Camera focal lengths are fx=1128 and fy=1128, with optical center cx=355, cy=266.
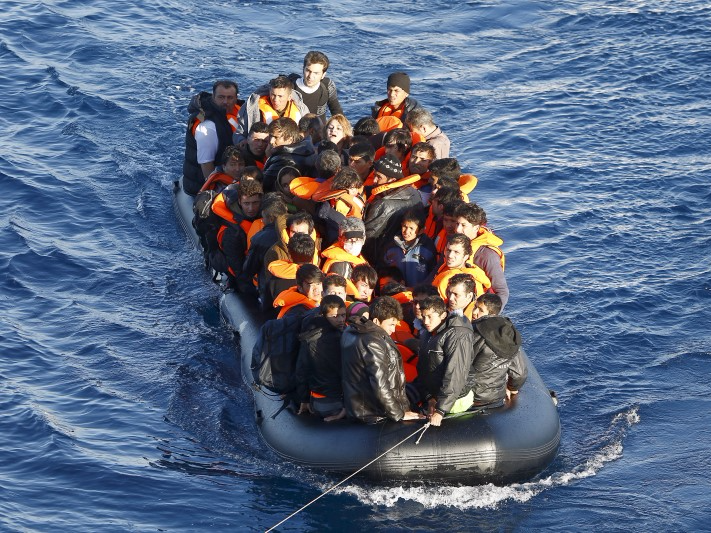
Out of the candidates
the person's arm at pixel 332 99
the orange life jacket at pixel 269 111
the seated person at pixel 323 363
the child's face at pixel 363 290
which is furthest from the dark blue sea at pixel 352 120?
the person's arm at pixel 332 99

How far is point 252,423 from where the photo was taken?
11.7 meters

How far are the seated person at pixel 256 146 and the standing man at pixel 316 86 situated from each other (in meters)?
1.31

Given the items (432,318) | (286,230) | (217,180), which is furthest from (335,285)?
(217,180)

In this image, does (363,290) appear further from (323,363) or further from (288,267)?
(288,267)

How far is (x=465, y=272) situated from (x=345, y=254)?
1203 mm

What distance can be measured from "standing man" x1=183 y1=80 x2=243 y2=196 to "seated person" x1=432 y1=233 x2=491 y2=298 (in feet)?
16.2

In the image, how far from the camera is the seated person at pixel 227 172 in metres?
13.2

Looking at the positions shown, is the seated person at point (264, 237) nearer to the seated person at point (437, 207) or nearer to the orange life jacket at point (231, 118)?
the seated person at point (437, 207)

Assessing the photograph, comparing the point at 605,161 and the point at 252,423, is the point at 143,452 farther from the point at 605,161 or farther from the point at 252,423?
the point at 605,161

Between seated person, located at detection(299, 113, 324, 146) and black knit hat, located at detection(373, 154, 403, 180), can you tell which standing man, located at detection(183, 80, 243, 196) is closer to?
seated person, located at detection(299, 113, 324, 146)

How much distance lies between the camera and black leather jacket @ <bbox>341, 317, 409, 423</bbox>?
956cm

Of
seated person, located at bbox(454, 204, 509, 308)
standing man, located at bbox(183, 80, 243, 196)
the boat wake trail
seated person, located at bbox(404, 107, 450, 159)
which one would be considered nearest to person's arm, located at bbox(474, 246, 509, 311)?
seated person, located at bbox(454, 204, 509, 308)

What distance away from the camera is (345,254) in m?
10.8

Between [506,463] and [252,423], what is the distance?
2.91m
